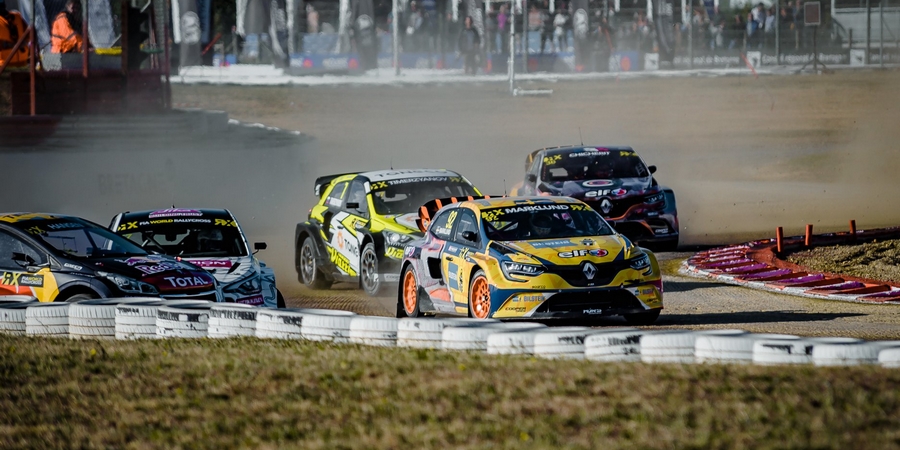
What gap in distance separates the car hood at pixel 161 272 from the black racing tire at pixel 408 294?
1.82 m

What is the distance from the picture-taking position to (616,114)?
37.0 metres

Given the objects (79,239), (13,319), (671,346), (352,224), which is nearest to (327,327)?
(671,346)

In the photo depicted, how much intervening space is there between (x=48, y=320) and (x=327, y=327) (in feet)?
7.78

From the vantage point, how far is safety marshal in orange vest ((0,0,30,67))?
24.4 m

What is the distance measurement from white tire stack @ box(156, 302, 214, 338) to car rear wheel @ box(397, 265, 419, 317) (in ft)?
8.99

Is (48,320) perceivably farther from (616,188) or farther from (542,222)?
(616,188)

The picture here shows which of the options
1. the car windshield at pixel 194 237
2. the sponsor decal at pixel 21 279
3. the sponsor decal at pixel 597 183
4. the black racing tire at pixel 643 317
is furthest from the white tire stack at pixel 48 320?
the sponsor decal at pixel 597 183

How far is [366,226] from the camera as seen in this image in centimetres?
1453

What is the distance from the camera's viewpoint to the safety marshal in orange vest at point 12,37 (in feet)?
80.1

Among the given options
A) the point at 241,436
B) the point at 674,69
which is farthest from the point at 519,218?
the point at 674,69

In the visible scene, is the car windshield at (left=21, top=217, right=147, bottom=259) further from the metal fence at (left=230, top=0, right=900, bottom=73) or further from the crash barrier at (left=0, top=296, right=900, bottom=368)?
the metal fence at (left=230, top=0, right=900, bottom=73)

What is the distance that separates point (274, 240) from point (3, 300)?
31.5 feet

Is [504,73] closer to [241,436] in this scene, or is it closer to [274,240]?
[274,240]

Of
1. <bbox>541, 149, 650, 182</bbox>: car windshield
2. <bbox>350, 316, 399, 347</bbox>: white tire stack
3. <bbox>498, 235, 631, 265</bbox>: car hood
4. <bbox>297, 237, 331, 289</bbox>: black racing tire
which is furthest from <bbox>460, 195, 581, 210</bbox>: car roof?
<bbox>541, 149, 650, 182</bbox>: car windshield
